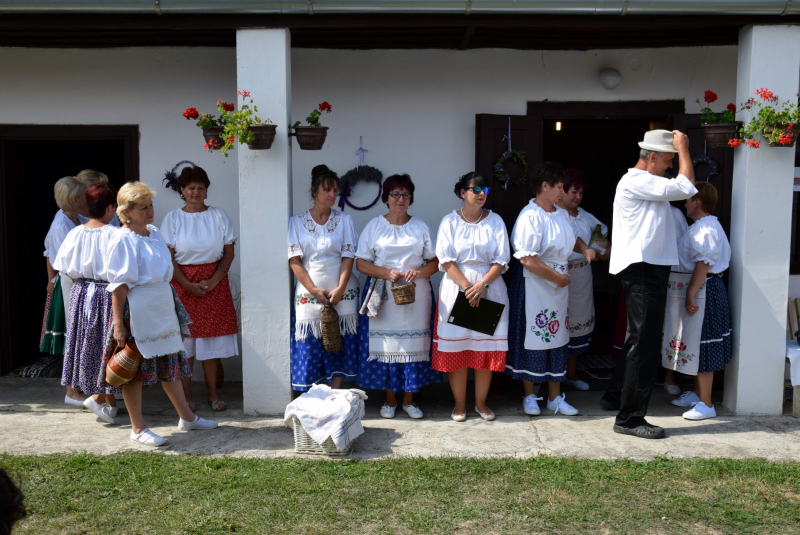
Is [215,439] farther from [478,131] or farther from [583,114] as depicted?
[583,114]

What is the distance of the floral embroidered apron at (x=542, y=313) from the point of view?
5.11 meters

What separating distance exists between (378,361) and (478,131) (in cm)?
215

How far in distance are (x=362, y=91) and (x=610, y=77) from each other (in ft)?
6.91

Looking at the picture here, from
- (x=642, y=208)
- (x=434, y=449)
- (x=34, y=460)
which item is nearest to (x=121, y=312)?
(x=34, y=460)

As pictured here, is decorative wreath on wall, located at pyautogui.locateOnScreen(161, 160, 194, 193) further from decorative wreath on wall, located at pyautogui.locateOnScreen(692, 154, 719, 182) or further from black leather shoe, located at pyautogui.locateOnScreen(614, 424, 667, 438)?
decorative wreath on wall, located at pyautogui.locateOnScreen(692, 154, 719, 182)

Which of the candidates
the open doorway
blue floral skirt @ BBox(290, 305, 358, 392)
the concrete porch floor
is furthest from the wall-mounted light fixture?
the open doorway

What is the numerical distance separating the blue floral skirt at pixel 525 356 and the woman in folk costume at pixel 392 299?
64 cm

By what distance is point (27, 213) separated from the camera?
6555mm

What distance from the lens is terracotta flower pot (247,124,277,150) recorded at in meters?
4.83

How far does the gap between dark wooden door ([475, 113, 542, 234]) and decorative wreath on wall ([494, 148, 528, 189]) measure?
3cm

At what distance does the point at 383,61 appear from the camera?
6047mm

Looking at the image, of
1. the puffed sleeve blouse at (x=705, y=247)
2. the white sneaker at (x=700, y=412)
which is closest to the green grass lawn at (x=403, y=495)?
the white sneaker at (x=700, y=412)

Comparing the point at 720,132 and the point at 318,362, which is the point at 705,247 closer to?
the point at 720,132

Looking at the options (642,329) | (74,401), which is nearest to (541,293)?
(642,329)
